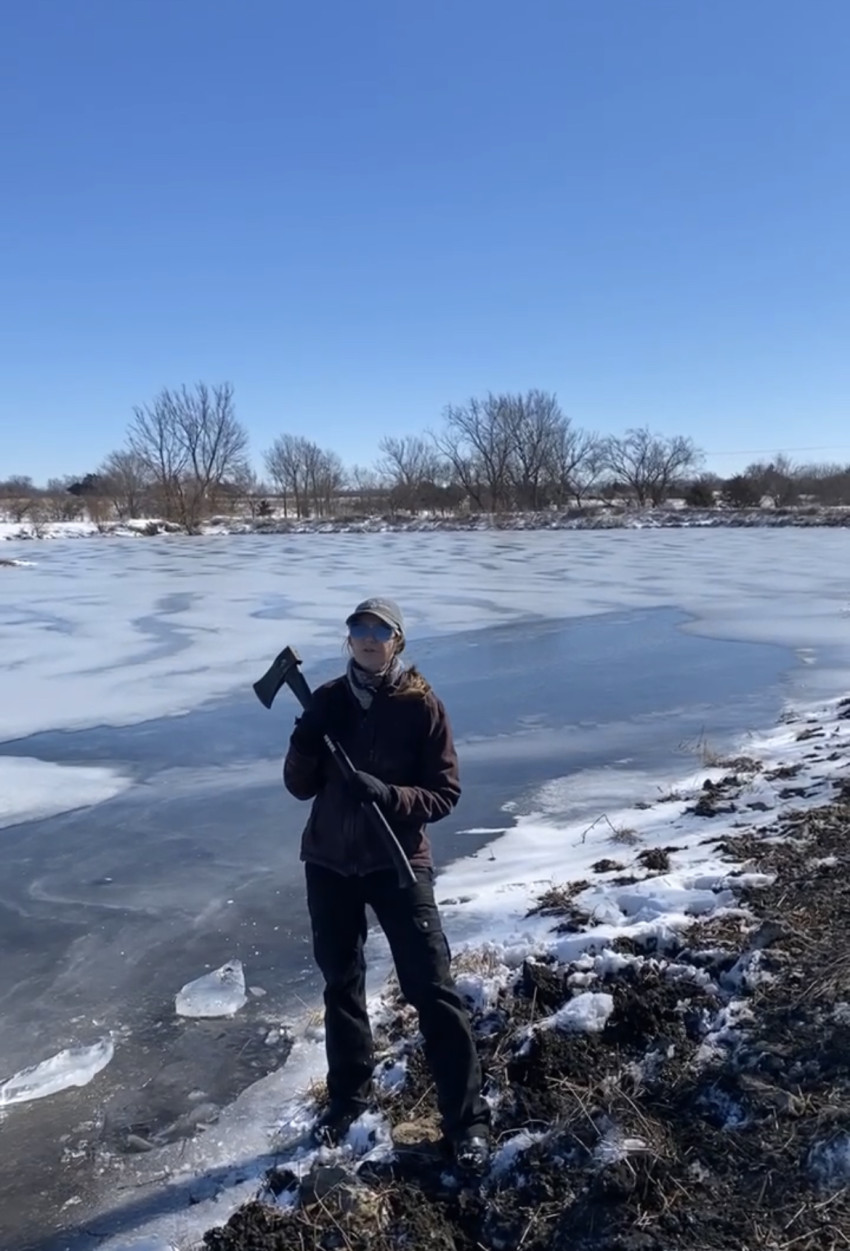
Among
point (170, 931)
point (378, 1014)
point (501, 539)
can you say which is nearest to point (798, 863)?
point (378, 1014)

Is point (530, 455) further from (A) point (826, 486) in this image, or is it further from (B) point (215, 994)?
(B) point (215, 994)

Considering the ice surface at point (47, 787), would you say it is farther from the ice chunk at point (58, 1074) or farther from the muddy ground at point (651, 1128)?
the muddy ground at point (651, 1128)

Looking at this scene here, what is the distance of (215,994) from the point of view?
4117 mm

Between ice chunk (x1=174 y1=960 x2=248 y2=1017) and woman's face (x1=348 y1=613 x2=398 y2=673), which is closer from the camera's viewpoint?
woman's face (x1=348 y1=613 x2=398 y2=673)

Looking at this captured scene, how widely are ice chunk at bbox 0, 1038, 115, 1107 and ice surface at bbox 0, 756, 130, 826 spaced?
291 cm

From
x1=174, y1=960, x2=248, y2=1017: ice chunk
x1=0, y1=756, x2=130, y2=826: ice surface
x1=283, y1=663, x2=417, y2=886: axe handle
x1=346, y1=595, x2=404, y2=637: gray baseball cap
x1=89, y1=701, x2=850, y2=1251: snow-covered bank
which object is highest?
x1=346, y1=595, x2=404, y2=637: gray baseball cap

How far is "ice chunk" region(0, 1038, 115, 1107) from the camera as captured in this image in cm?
346

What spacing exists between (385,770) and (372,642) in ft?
1.30

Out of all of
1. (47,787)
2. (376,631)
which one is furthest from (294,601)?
(376,631)

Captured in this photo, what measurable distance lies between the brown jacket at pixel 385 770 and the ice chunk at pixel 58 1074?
4.85 feet

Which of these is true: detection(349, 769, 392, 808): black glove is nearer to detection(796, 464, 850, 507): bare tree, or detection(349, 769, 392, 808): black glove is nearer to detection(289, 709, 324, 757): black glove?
detection(289, 709, 324, 757): black glove

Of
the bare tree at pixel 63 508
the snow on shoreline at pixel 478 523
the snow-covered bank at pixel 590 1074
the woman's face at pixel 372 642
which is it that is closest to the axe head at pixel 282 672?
the woman's face at pixel 372 642

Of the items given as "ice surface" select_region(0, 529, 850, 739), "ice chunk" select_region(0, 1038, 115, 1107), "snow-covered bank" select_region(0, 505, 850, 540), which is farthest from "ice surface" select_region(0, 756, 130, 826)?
"snow-covered bank" select_region(0, 505, 850, 540)

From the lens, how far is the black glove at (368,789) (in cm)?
271
